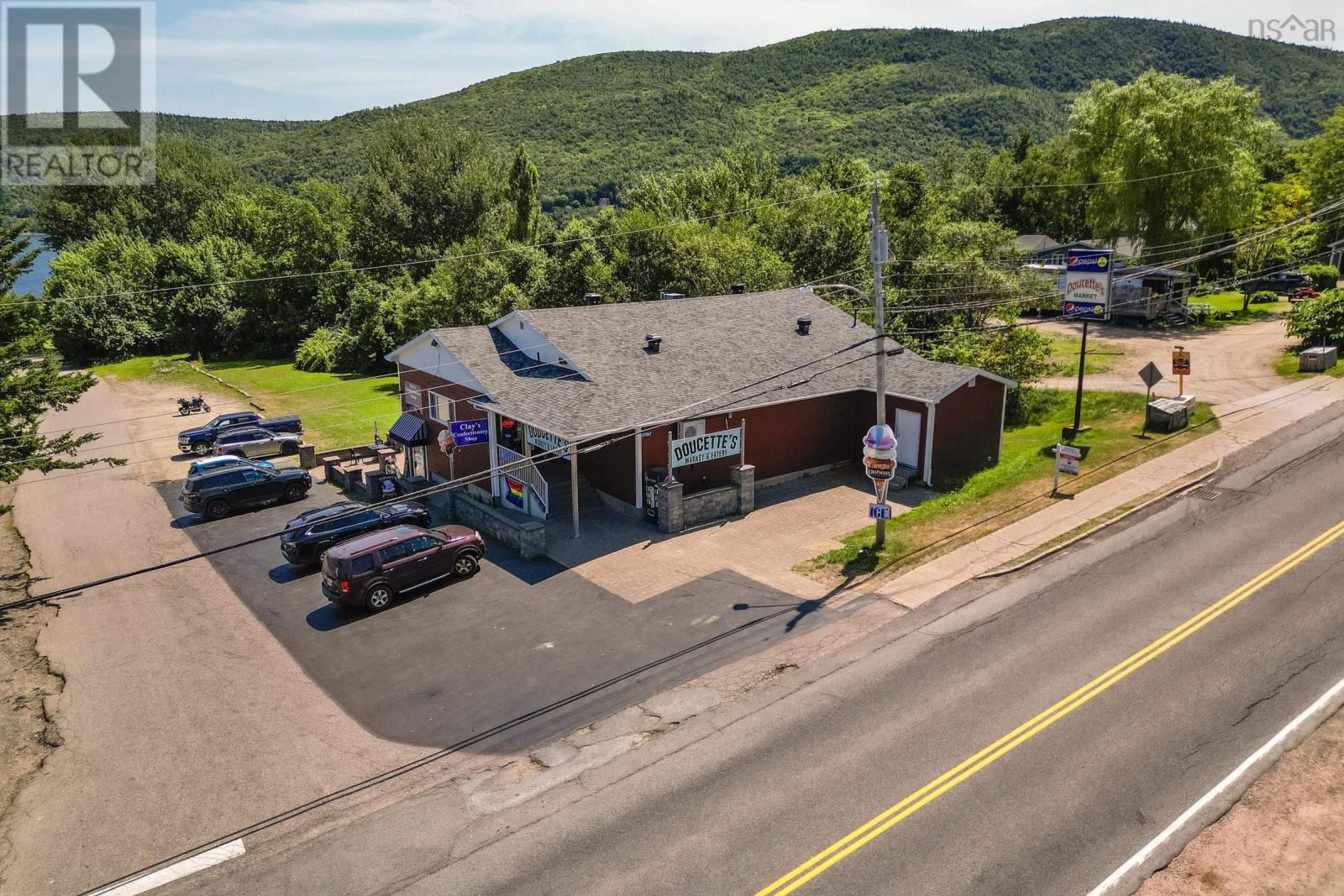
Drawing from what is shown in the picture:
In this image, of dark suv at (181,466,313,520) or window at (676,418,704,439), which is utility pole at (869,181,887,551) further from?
dark suv at (181,466,313,520)

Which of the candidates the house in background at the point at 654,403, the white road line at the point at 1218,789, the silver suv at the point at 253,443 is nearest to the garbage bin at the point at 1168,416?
the house in background at the point at 654,403

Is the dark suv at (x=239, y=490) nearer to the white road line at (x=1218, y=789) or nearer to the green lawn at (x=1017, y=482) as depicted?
the green lawn at (x=1017, y=482)

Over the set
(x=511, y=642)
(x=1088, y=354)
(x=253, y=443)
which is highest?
(x=1088, y=354)

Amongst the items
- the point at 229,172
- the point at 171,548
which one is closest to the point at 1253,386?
the point at 171,548

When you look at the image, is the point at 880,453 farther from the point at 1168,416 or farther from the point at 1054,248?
the point at 1054,248

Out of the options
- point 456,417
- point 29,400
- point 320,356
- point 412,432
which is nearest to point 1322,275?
point 456,417

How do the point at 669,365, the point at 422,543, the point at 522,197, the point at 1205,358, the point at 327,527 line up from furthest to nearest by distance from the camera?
the point at 522,197, the point at 1205,358, the point at 669,365, the point at 327,527, the point at 422,543
